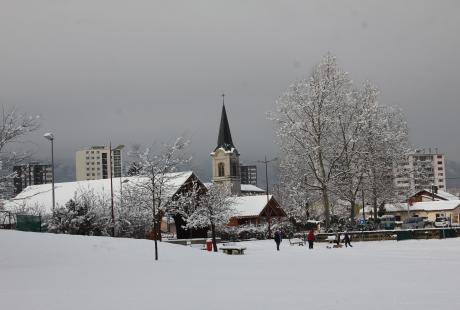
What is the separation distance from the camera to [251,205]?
81.9 m

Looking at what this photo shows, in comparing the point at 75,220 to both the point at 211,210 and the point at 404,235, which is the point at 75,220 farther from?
the point at 404,235

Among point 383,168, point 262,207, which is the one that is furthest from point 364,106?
point 262,207

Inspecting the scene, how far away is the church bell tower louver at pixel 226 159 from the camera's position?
117m

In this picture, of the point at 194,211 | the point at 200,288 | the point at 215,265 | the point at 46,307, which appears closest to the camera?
the point at 46,307

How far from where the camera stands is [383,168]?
54.3 m

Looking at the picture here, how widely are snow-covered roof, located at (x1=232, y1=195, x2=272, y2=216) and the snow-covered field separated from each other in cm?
4690

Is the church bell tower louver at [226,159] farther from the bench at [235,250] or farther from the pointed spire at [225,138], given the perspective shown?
the bench at [235,250]

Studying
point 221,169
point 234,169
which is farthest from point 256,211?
point 221,169

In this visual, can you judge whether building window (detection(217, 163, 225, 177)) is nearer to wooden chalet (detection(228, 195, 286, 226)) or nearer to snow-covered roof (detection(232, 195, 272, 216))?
snow-covered roof (detection(232, 195, 272, 216))

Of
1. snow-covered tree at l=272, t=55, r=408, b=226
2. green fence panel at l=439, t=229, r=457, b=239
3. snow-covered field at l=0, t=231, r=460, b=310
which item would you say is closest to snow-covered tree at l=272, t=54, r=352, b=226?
snow-covered tree at l=272, t=55, r=408, b=226

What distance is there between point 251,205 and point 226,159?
3635 centimetres

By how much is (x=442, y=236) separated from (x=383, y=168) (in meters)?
8.55

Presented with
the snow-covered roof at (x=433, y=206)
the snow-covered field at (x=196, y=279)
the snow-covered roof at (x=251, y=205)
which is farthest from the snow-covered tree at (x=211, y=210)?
the snow-covered roof at (x=433, y=206)

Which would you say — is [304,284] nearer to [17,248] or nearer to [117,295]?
[117,295]
